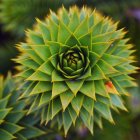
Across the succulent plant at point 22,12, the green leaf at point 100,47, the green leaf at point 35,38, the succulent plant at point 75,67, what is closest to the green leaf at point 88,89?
the succulent plant at point 75,67

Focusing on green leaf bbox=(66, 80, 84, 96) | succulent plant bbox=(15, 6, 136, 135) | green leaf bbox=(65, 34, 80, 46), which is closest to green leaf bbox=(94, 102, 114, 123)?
succulent plant bbox=(15, 6, 136, 135)

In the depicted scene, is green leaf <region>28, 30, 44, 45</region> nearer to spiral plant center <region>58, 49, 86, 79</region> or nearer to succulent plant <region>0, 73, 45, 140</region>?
spiral plant center <region>58, 49, 86, 79</region>

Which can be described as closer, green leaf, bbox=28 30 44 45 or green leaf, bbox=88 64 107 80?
green leaf, bbox=88 64 107 80

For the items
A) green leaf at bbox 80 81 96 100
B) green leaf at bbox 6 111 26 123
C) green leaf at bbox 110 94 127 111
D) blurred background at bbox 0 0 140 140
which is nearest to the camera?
green leaf at bbox 80 81 96 100

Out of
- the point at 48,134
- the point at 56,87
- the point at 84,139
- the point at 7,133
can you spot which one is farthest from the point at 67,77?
the point at 84,139

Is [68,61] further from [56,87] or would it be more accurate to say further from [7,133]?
[7,133]

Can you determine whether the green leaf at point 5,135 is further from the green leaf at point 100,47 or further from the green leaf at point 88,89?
the green leaf at point 100,47
